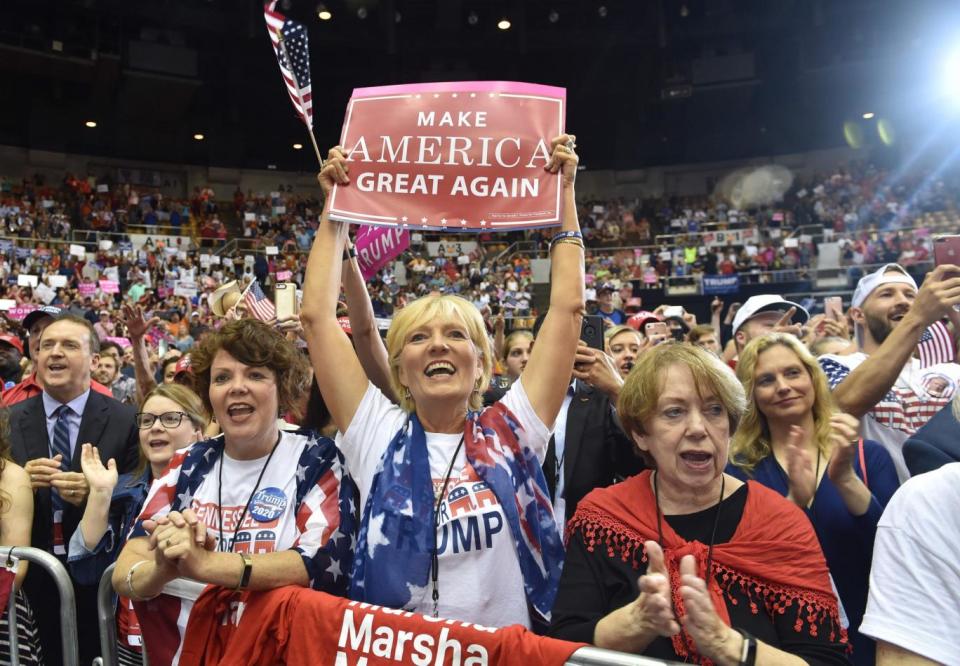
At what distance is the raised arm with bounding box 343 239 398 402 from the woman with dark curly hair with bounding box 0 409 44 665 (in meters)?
1.25

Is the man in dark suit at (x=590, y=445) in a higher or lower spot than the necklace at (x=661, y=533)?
higher

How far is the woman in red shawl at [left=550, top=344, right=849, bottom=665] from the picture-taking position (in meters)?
1.38

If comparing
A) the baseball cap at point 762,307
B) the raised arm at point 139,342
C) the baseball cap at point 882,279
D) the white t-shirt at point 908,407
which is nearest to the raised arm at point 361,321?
the white t-shirt at point 908,407

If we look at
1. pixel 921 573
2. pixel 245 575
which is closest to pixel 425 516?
pixel 245 575

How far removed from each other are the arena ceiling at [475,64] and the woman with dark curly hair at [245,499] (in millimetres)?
18652

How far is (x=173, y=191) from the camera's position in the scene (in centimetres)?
2419

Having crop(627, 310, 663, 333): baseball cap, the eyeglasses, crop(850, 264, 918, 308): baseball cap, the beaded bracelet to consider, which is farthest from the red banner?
crop(627, 310, 663, 333): baseball cap

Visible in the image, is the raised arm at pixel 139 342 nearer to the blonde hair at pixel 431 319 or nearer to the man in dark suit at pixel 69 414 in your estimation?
the man in dark suit at pixel 69 414

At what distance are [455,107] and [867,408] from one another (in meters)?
1.72

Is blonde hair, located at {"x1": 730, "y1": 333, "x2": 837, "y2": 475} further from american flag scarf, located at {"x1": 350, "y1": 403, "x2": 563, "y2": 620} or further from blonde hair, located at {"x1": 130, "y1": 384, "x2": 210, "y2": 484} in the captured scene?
blonde hair, located at {"x1": 130, "y1": 384, "x2": 210, "y2": 484}

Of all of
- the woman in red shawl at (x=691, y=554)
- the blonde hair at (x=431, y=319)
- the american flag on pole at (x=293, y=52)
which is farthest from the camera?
the american flag on pole at (x=293, y=52)

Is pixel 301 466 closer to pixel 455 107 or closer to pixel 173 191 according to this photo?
pixel 455 107

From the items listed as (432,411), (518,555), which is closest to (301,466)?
(432,411)

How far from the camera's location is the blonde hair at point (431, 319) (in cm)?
204
